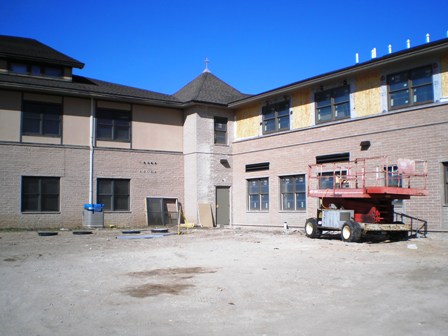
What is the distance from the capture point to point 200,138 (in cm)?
2636

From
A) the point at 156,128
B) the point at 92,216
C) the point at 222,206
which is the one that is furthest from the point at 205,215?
the point at 92,216

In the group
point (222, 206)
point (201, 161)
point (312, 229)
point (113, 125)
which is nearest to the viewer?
point (312, 229)

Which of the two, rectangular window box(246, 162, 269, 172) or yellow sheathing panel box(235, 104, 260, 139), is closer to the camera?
rectangular window box(246, 162, 269, 172)

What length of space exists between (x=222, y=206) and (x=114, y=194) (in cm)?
616

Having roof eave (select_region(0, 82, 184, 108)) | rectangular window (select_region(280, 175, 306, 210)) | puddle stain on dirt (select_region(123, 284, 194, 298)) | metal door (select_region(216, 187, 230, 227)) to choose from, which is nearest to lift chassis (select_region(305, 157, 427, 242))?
rectangular window (select_region(280, 175, 306, 210))

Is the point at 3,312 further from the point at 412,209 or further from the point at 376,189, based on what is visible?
the point at 412,209

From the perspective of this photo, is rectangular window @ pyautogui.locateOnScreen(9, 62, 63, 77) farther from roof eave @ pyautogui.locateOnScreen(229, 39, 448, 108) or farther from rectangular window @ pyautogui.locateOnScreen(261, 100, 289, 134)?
rectangular window @ pyautogui.locateOnScreen(261, 100, 289, 134)

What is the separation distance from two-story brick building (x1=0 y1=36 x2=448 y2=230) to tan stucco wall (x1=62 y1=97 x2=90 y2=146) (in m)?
0.05

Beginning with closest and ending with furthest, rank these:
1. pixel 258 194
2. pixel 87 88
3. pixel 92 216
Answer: pixel 92 216, pixel 87 88, pixel 258 194

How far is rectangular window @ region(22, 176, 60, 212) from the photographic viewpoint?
2262 cm

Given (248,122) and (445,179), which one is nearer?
(445,179)

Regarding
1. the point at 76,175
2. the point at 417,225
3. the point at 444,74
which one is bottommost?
the point at 417,225

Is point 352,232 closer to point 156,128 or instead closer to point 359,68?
point 359,68

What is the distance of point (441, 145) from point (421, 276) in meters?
9.07
